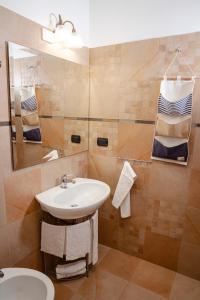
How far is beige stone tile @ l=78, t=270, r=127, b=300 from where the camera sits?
1.68m

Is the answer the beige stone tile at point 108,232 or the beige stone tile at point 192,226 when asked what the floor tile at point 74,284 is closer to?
the beige stone tile at point 108,232

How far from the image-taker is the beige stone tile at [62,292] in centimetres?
164

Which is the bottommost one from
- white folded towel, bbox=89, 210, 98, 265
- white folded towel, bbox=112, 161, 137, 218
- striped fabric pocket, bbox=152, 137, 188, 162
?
white folded towel, bbox=89, 210, 98, 265

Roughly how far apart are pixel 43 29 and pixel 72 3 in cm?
47

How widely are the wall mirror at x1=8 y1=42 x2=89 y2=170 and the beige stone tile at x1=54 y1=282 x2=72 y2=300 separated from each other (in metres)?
1.08

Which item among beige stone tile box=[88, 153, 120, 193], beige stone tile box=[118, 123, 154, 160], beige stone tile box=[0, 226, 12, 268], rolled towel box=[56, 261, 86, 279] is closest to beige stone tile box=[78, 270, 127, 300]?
rolled towel box=[56, 261, 86, 279]

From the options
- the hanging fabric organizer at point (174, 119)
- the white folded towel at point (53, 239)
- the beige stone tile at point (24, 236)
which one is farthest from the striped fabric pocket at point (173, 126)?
the beige stone tile at point (24, 236)

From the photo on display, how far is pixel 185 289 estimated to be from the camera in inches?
69.5

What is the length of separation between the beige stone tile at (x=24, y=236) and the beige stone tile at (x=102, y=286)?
0.55 m

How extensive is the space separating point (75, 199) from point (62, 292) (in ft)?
2.47

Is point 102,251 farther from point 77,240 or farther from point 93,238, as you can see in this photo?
point 77,240

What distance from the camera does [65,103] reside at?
1.88 metres

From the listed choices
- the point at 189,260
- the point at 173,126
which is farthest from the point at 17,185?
the point at 189,260

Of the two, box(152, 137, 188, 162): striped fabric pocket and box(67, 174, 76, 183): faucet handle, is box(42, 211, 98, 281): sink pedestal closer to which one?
box(67, 174, 76, 183): faucet handle
